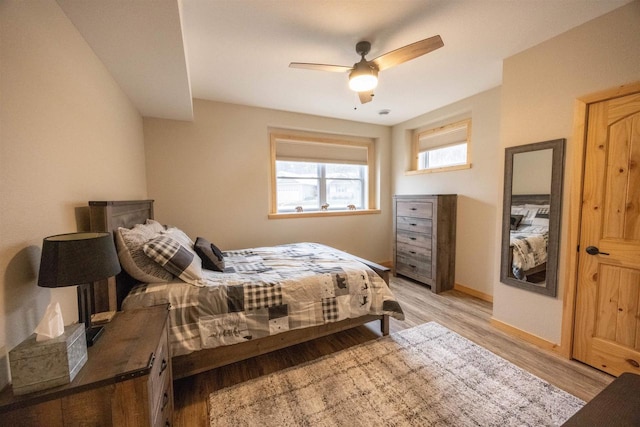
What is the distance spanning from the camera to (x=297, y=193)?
4164 millimetres

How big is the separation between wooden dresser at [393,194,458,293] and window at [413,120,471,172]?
56 centimetres

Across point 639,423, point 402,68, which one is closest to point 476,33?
point 402,68

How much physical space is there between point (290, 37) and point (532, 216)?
261cm

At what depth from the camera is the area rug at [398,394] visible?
153cm

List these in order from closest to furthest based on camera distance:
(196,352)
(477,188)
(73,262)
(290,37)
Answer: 1. (73,262)
2. (196,352)
3. (290,37)
4. (477,188)

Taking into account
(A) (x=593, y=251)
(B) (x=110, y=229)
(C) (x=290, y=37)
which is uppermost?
(C) (x=290, y=37)

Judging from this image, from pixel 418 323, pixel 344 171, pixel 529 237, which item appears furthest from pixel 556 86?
pixel 344 171

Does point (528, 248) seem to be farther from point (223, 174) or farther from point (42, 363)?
point (223, 174)

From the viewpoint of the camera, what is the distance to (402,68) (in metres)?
2.54

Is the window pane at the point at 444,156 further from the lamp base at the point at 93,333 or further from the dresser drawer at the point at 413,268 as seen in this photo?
the lamp base at the point at 93,333

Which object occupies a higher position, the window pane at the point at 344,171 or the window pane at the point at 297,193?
the window pane at the point at 344,171

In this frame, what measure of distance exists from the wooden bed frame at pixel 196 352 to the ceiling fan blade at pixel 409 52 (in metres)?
2.16

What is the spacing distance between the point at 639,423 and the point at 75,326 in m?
2.02

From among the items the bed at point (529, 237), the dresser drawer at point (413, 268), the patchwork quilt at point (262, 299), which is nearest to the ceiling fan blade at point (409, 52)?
the bed at point (529, 237)
